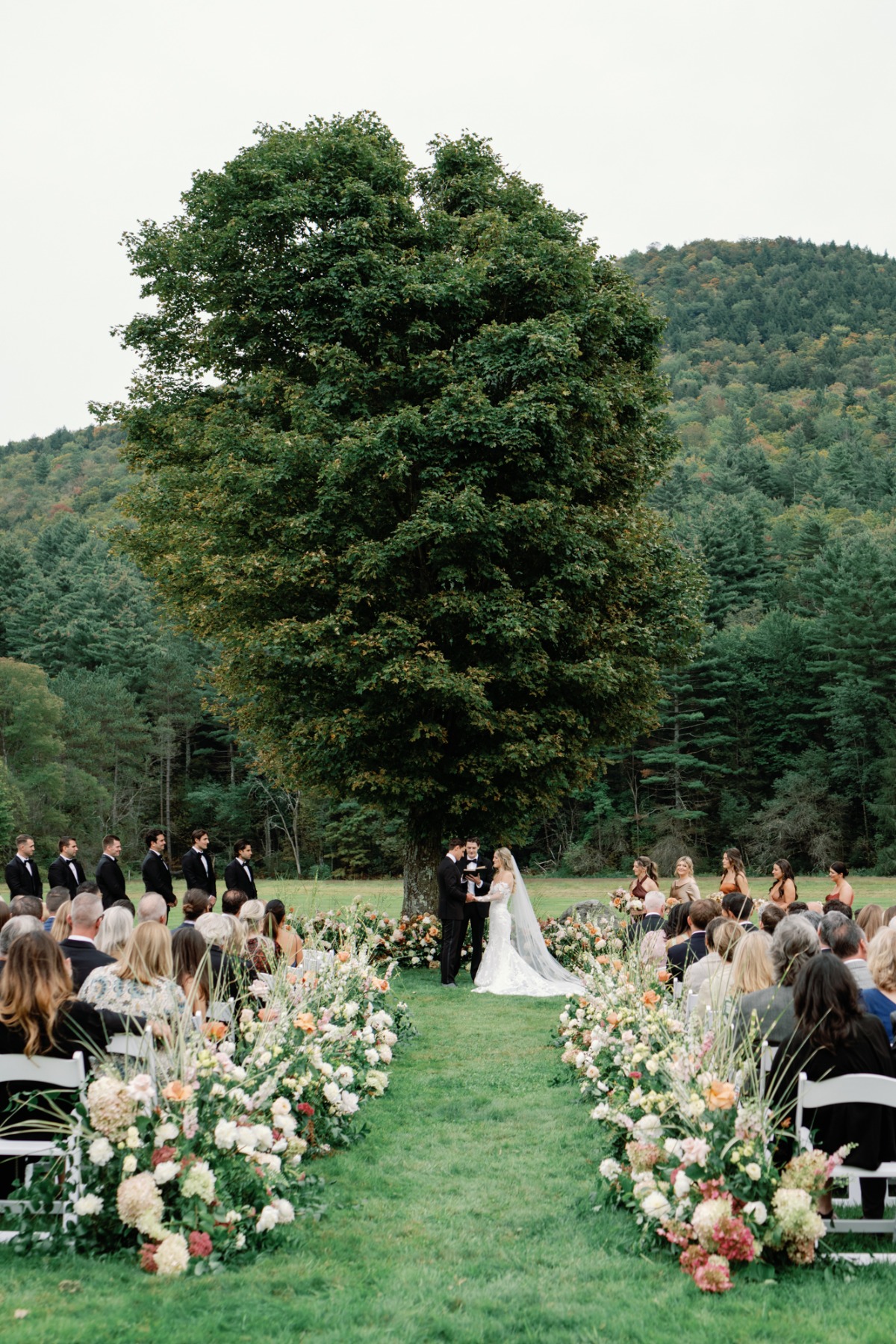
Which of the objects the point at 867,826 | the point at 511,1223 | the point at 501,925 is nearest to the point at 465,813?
the point at 501,925

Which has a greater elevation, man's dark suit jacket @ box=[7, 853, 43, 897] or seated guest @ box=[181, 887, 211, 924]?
seated guest @ box=[181, 887, 211, 924]

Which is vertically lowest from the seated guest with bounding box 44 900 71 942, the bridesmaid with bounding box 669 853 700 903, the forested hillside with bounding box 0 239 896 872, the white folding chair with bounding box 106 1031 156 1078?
the white folding chair with bounding box 106 1031 156 1078

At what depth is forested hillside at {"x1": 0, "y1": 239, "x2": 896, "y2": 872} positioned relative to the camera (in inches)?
2045

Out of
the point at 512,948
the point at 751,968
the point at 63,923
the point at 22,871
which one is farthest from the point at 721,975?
the point at 22,871

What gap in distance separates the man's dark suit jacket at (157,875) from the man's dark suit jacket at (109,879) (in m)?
Result: 0.35

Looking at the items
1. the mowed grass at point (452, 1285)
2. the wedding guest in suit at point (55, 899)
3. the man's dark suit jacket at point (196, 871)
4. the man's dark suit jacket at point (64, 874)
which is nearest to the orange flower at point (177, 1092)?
the mowed grass at point (452, 1285)

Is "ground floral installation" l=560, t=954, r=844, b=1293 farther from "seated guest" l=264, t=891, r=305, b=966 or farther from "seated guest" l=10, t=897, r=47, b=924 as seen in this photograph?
"seated guest" l=10, t=897, r=47, b=924

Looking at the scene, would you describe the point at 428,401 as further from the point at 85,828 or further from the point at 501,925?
the point at 85,828

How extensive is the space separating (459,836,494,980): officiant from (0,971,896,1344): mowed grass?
28.0 ft

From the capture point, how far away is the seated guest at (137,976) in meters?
6.37

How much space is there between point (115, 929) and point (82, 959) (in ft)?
1.00

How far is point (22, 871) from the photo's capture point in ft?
51.0

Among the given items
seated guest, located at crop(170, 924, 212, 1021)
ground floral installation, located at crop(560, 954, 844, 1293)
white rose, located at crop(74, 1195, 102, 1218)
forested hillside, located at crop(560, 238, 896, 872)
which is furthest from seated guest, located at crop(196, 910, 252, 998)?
forested hillside, located at crop(560, 238, 896, 872)

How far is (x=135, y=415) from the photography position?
21594mm
